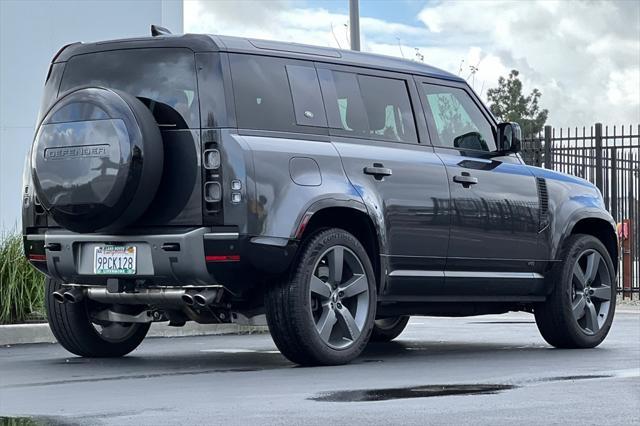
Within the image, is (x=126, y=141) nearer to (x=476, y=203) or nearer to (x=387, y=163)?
(x=387, y=163)

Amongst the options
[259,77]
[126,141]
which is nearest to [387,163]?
[259,77]

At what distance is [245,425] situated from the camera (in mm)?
6367

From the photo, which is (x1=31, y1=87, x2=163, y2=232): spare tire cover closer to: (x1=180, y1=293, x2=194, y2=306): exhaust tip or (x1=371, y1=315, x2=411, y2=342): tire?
(x1=180, y1=293, x2=194, y2=306): exhaust tip

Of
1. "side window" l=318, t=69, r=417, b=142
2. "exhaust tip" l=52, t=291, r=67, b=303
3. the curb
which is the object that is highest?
"side window" l=318, t=69, r=417, b=142

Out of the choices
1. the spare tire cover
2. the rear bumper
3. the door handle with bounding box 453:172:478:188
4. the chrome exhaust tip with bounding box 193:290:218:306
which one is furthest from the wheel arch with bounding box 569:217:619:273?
the spare tire cover

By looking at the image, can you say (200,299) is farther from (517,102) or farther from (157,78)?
(517,102)

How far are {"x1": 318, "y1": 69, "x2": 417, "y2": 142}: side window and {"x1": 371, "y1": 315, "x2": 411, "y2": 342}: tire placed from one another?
2.42 m

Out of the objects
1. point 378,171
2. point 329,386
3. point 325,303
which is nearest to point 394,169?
point 378,171

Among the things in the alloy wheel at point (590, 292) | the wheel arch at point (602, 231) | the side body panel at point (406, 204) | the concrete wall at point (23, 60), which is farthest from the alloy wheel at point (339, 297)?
the concrete wall at point (23, 60)

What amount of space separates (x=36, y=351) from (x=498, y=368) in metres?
3.91

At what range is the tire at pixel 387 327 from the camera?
12461 mm

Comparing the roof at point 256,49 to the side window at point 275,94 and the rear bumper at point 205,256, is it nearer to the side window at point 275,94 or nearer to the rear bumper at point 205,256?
the side window at point 275,94

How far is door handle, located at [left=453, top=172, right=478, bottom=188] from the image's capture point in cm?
1057

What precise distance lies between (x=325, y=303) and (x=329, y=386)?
146cm
